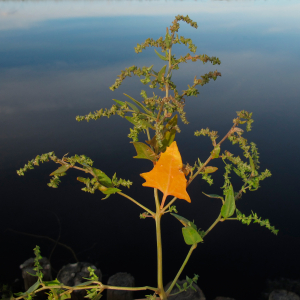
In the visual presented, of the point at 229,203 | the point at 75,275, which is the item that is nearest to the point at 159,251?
the point at 229,203

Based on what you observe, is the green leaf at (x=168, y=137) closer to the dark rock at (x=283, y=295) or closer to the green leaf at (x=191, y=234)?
the green leaf at (x=191, y=234)

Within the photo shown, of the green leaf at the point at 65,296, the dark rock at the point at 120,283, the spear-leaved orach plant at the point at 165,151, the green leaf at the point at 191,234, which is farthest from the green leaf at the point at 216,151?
the dark rock at the point at 120,283

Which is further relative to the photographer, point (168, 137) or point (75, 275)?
point (75, 275)

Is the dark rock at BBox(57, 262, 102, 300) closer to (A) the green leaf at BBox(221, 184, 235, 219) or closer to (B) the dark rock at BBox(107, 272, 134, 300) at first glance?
(B) the dark rock at BBox(107, 272, 134, 300)

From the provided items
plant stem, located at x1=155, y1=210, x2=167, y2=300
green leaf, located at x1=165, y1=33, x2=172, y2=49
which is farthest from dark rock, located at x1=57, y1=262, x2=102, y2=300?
green leaf, located at x1=165, y1=33, x2=172, y2=49

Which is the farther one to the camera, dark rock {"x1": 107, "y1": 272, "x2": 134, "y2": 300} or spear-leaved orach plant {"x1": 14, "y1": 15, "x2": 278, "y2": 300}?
dark rock {"x1": 107, "y1": 272, "x2": 134, "y2": 300}

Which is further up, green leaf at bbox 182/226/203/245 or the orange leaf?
the orange leaf

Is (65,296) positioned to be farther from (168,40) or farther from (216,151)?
(168,40)

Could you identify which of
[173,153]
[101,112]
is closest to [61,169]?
[101,112]
